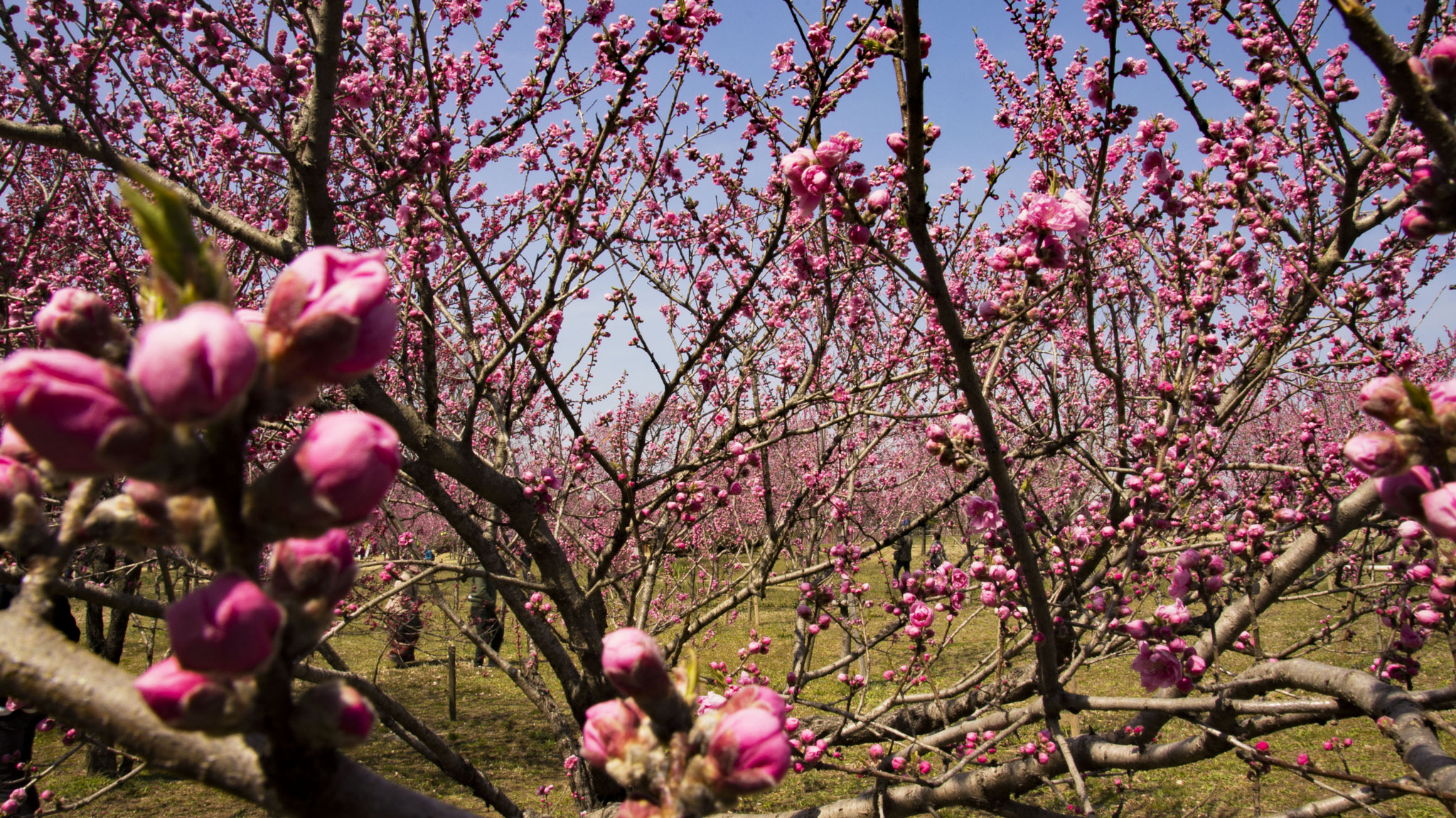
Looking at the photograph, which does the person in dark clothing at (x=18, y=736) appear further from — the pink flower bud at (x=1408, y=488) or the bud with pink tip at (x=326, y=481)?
the pink flower bud at (x=1408, y=488)

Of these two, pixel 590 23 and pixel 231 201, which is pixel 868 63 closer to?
pixel 590 23

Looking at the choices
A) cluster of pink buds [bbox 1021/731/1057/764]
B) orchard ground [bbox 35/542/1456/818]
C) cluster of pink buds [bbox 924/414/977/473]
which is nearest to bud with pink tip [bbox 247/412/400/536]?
cluster of pink buds [bbox 924/414/977/473]

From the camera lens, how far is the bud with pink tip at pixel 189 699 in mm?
646

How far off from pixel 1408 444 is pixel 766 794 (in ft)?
21.1

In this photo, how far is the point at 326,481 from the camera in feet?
2.23

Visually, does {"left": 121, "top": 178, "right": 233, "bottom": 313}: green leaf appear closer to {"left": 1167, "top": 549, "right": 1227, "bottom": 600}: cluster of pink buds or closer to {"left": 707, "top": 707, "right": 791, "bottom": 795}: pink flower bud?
{"left": 707, "top": 707, "right": 791, "bottom": 795}: pink flower bud

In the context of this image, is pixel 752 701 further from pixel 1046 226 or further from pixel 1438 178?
pixel 1046 226

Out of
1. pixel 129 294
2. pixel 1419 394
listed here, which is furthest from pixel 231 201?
pixel 1419 394

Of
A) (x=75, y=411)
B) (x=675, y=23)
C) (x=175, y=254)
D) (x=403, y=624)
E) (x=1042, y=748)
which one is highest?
(x=675, y=23)

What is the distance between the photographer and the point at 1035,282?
6.84 ft

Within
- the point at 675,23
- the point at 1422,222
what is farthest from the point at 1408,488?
the point at 675,23

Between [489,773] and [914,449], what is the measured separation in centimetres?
1308

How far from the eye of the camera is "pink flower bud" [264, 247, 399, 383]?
706 millimetres

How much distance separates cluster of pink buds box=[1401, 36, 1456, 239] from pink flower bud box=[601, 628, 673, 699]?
1376 millimetres
